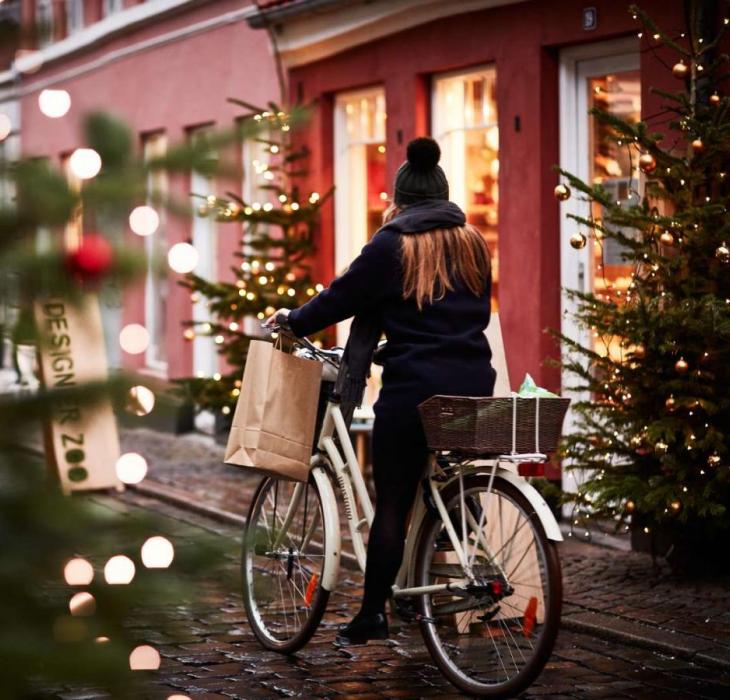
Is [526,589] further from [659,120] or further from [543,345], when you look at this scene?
[543,345]

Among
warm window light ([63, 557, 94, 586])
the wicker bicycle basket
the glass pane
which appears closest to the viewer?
warm window light ([63, 557, 94, 586])

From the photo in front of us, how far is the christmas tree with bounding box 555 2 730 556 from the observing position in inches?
291

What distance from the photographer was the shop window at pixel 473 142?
11.3 m

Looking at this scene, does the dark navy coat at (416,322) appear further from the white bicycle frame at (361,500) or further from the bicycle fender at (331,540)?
the bicycle fender at (331,540)

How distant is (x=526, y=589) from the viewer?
5.12 metres

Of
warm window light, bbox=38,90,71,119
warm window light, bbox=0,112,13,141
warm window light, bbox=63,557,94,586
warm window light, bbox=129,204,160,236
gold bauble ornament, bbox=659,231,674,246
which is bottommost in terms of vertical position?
warm window light, bbox=63,557,94,586

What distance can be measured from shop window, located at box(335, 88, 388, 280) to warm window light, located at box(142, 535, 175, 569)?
11.3 metres

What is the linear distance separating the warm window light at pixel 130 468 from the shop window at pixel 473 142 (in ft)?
30.4

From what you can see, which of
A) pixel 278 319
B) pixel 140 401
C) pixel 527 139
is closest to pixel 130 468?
pixel 140 401

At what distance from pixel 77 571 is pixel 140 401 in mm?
198

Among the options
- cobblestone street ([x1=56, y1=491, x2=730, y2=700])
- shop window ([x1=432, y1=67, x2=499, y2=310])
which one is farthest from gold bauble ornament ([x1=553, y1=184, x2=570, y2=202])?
shop window ([x1=432, y1=67, x2=499, y2=310])

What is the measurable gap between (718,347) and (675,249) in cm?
58

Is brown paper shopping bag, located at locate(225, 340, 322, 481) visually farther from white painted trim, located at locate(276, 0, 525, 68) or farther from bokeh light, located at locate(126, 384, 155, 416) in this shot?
white painted trim, located at locate(276, 0, 525, 68)

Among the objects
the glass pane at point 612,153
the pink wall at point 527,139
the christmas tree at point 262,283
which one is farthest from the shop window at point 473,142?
the christmas tree at point 262,283
